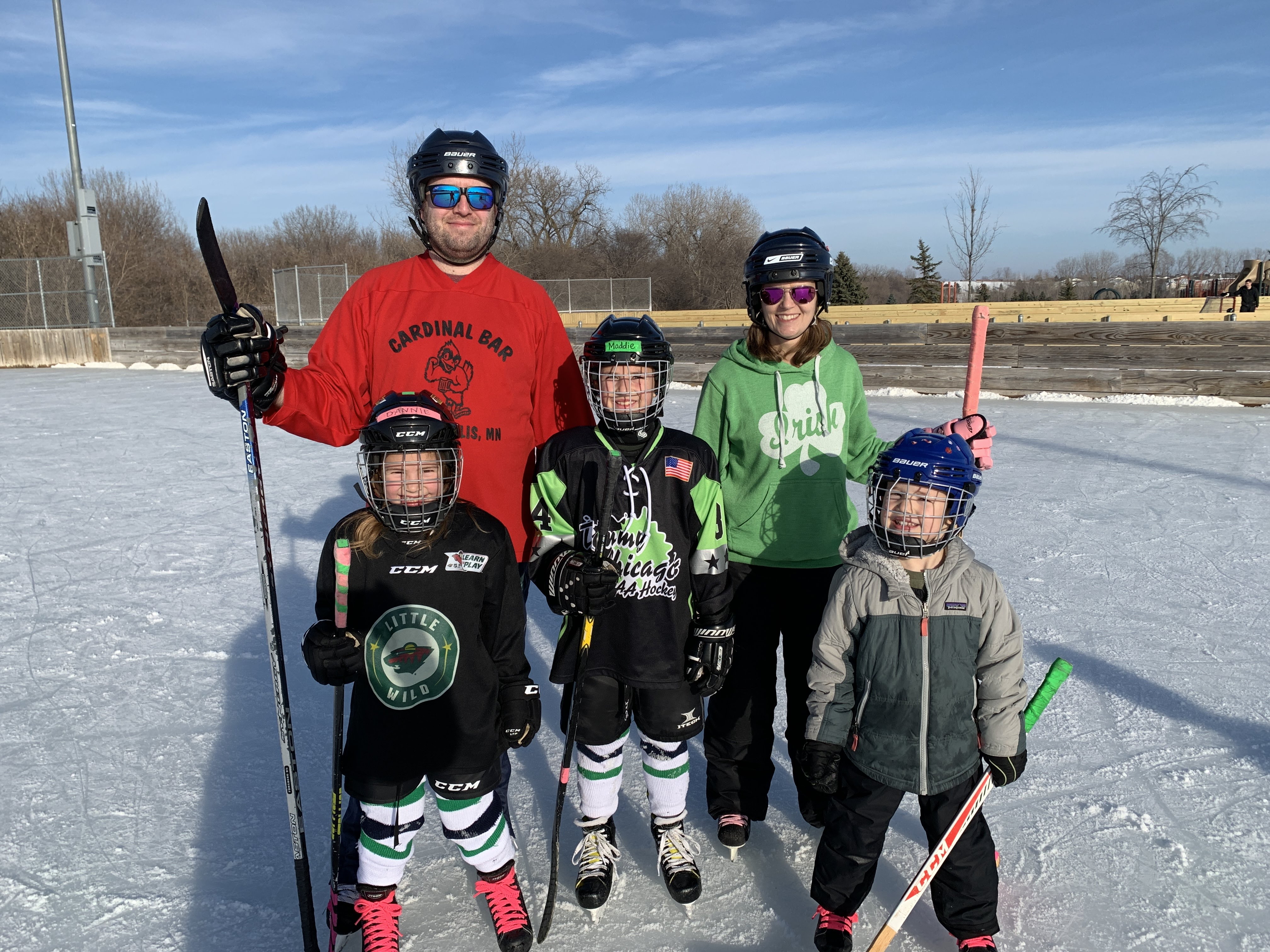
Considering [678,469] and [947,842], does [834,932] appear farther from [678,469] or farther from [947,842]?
[678,469]

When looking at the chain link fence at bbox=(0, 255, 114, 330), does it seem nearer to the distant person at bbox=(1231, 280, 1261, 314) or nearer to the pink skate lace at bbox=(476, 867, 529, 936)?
the pink skate lace at bbox=(476, 867, 529, 936)

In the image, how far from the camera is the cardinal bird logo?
80.3 inches

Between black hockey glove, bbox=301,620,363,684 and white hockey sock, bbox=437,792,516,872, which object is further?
white hockey sock, bbox=437,792,516,872

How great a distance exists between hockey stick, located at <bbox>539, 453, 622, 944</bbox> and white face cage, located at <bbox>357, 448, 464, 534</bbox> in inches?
17.3

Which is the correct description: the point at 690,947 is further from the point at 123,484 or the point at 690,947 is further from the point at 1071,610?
the point at 123,484

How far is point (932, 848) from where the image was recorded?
2.12 meters

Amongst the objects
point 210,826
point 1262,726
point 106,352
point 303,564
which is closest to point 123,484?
point 303,564

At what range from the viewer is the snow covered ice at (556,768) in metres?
2.22

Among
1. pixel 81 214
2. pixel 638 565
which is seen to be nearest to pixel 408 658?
pixel 638 565

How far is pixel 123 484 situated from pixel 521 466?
588 cm

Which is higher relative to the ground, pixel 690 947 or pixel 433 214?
pixel 433 214

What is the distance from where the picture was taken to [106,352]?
1709 centimetres

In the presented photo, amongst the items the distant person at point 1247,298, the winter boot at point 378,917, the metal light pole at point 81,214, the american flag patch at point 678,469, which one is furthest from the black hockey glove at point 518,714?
the distant person at point 1247,298

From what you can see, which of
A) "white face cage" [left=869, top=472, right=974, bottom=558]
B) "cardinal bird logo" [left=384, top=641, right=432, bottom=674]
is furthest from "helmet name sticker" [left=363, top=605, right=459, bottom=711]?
"white face cage" [left=869, top=472, right=974, bottom=558]
